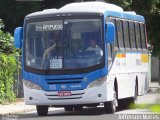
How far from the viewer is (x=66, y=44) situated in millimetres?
17062

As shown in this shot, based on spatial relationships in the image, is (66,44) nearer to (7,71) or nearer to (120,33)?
(120,33)

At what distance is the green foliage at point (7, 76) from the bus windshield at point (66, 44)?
6869mm

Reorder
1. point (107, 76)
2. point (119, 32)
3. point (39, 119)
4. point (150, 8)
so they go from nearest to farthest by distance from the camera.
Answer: point (39, 119) < point (107, 76) < point (119, 32) < point (150, 8)

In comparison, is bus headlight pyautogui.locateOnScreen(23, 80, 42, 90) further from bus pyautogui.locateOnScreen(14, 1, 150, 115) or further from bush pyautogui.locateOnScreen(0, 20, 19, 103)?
bush pyautogui.locateOnScreen(0, 20, 19, 103)

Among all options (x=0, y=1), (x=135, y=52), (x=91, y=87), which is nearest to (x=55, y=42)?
(x=91, y=87)

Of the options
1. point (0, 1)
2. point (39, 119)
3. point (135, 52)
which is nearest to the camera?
point (39, 119)

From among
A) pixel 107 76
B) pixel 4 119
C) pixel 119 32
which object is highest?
pixel 119 32

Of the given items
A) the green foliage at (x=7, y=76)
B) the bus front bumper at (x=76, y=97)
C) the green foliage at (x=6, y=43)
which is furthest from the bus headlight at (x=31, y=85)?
the green foliage at (x=6, y=43)

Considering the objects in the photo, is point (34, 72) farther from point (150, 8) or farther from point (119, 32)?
point (150, 8)

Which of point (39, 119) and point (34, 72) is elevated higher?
point (34, 72)

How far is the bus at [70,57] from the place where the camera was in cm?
1670

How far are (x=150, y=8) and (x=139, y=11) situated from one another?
2.30 feet

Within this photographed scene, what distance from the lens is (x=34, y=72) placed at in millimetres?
17219

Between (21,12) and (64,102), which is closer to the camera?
(64,102)
